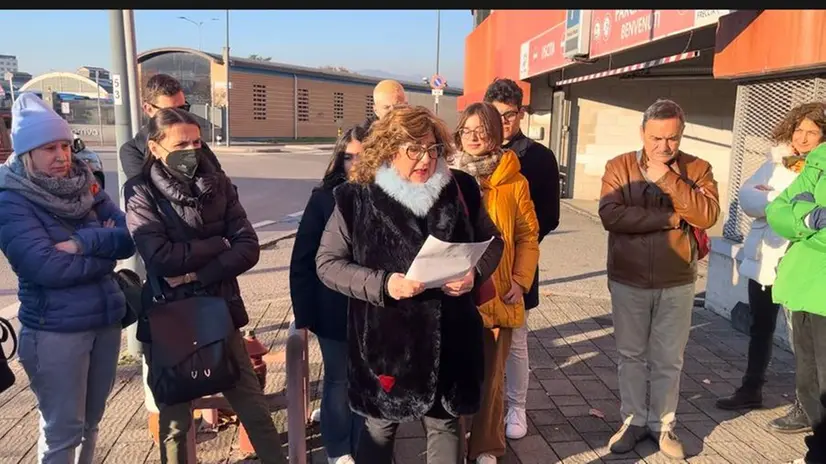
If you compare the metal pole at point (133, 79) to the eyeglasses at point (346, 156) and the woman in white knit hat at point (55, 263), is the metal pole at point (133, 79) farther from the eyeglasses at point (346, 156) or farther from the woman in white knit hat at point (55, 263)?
the eyeglasses at point (346, 156)

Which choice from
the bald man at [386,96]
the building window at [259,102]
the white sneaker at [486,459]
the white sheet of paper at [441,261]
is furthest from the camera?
the building window at [259,102]

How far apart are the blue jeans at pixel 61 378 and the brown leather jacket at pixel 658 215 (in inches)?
101

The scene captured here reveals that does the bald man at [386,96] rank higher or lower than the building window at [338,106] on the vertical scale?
lower

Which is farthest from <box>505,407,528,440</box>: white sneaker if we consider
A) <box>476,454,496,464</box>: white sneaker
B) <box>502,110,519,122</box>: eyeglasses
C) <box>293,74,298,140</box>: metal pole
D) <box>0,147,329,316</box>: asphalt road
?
<box>293,74,298,140</box>: metal pole

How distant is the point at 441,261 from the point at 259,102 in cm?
A: 4275

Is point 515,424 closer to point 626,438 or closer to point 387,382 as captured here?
point 626,438

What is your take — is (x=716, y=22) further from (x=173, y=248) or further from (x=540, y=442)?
(x=173, y=248)

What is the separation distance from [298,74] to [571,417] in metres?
43.8

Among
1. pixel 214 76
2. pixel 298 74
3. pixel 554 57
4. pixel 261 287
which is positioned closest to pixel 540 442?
pixel 261 287

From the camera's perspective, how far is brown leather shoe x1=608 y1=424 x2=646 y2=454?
135 inches

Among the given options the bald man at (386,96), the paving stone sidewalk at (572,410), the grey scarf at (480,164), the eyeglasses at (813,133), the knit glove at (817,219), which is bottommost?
the paving stone sidewalk at (572,410)

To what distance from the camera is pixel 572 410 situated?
4.00 meters

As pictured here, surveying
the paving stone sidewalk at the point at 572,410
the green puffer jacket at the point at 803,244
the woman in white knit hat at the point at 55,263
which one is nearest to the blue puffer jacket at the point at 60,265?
the woman in white knit hat at the point at 55,263

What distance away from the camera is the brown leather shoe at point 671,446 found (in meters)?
3.36
